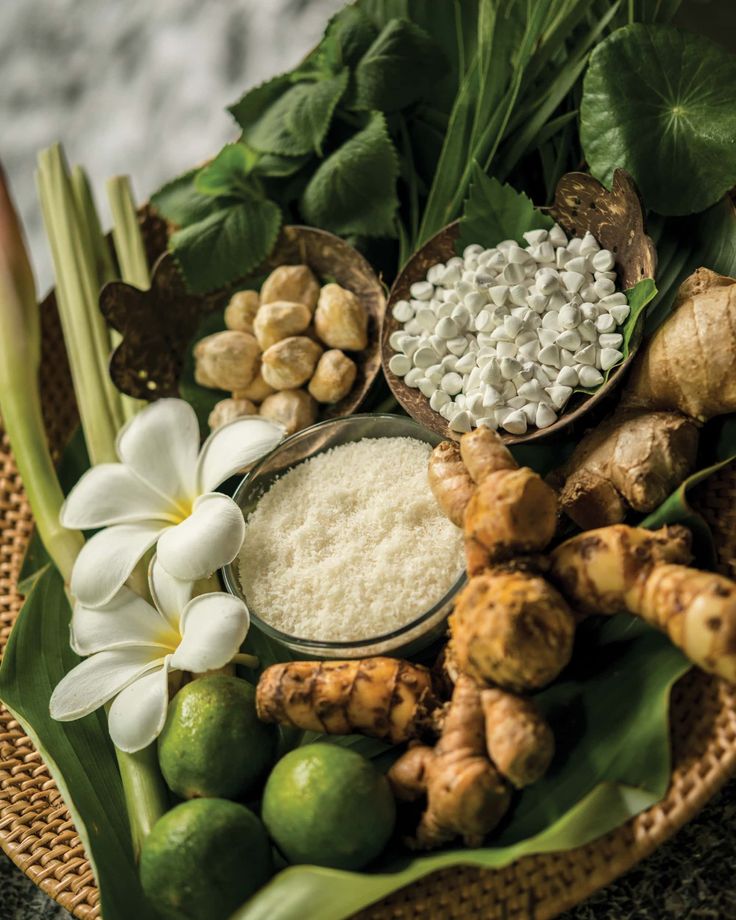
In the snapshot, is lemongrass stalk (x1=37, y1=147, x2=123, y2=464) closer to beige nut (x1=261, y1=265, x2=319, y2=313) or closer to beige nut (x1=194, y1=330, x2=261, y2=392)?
beige nut (x1=194, y1=330, x2=261, y2=392)

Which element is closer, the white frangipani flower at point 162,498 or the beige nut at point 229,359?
the white frangipani flower at point 162,498

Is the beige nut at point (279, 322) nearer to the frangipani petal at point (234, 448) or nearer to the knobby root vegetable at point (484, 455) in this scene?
the frangipani petal at point (234, 448)

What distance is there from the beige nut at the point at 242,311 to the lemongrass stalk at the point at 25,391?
34 centimetres

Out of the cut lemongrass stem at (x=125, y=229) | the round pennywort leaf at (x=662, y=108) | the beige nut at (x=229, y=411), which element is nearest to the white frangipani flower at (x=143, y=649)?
the beige nut at (x=229, y=411)

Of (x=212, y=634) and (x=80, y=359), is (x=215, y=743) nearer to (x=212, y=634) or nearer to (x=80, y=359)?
(x=212, y=634)

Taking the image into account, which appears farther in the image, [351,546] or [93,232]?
[93,232]

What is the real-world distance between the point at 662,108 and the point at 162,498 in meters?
0.88

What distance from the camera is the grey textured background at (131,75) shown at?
228 centimetres

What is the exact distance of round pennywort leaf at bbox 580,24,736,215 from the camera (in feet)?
3.98

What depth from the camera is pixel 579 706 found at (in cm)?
100

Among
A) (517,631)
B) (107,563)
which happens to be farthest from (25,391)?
(517,631)

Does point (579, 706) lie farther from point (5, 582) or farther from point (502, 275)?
point (5, 582)

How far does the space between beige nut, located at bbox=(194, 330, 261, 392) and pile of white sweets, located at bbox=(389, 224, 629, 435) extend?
0.82 ft

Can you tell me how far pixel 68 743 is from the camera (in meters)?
1.20
